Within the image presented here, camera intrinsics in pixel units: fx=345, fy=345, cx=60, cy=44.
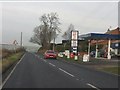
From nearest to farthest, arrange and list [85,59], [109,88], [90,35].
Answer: [109,88], [85,59], [90,35]

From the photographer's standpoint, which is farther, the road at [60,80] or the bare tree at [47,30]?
the bare tree at [47,30]

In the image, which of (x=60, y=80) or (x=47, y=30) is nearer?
(x=60, y=80)

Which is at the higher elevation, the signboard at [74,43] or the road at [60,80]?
the signboard at [74,43]

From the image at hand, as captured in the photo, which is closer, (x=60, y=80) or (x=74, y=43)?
(x=60, y=80)

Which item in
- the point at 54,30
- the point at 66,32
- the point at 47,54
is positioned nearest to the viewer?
the point at 47,54

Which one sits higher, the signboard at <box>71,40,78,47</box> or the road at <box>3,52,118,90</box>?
the signboard at <box>71,40,78,47</box>

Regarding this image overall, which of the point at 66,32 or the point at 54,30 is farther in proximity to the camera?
the point at 66,32

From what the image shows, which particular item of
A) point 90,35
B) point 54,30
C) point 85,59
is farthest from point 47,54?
point 54,30

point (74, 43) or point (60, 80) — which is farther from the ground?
point (74, 43)

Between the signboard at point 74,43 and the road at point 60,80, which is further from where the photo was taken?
the signboard at point 74,43

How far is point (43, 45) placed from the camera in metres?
128

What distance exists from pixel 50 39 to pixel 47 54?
60.6 meters

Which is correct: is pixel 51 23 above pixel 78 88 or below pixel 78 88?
above

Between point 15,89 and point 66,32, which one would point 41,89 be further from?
point 66,32
